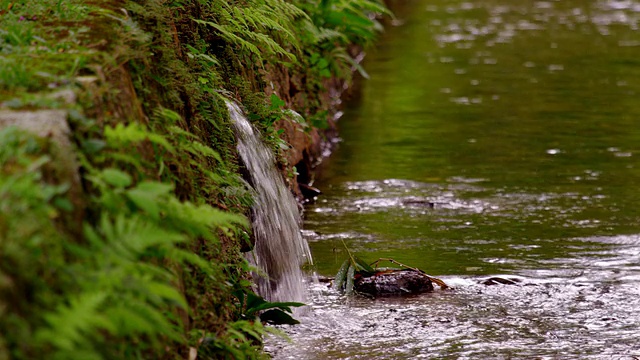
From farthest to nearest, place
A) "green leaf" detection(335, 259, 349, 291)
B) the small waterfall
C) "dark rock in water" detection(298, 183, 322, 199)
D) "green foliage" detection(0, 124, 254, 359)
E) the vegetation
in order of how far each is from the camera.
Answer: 1. "dark rock in water" detection(298, 183, 322, 199)
2. "green leaf" detection(335, 259, 349, 291)
3. the small waterfall
4. the vegetation
5. "green foliage" detection(0, 124, 254, 359)

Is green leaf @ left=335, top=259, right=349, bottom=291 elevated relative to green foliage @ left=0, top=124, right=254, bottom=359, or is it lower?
lower

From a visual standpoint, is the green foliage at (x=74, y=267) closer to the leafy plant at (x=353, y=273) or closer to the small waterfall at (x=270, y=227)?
the small waterfall at (x=270, y=227)

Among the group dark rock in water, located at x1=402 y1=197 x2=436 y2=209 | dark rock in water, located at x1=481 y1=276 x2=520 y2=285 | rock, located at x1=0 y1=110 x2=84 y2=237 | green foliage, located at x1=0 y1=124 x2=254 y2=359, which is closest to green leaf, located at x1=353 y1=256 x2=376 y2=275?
dark rock in water, located at x1=481 y1=276 x2=520 y2=285

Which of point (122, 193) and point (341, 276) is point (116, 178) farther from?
point (341, 276)

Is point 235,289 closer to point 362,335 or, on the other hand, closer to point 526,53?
point 362,335

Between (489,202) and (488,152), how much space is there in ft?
6.23

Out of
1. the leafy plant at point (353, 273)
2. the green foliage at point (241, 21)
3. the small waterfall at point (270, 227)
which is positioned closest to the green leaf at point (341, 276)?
the leafy plant at point (353, 273)

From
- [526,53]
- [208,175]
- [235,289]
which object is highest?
[208,175]

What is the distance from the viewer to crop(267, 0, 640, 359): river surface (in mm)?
5918

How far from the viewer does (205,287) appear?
4785 millimetres

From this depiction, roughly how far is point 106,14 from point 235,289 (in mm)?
1571

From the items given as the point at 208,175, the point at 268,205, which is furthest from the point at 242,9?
the point at 208,175

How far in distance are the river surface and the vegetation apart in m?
0.87

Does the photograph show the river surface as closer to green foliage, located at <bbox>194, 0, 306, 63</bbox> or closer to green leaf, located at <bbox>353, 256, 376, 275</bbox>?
green leaf, located at <bbox>353, 256, 376, 275</bbox>
